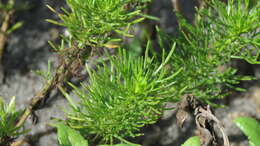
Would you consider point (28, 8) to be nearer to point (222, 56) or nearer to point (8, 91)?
point (8, 91)

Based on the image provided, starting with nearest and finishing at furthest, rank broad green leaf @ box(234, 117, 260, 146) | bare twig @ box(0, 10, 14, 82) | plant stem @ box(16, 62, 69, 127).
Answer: broad green leaf @ box(234, 117, 260, 146) < plant stem @ box(16, 62, 69, 127) < bare twig @ box(0, 10, 14, 82)

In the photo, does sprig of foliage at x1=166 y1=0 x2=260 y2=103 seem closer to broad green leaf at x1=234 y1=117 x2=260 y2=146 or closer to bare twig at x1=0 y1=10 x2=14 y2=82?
broad green leaf at x1=234 y1=117 x2=260 y2=146

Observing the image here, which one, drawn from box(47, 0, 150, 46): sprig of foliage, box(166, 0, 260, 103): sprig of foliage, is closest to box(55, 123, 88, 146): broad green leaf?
box(47, 0, 150, 46): sprig of foliage

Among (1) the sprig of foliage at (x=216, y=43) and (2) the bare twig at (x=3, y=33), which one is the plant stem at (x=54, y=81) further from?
(2) the bare twig at (x=3, y=33)

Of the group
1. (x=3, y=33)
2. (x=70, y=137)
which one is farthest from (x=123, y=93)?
(x=3, y=33)

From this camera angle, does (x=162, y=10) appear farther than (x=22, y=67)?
Yes

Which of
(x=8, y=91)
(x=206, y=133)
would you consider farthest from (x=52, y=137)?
(x=206, y=133)
